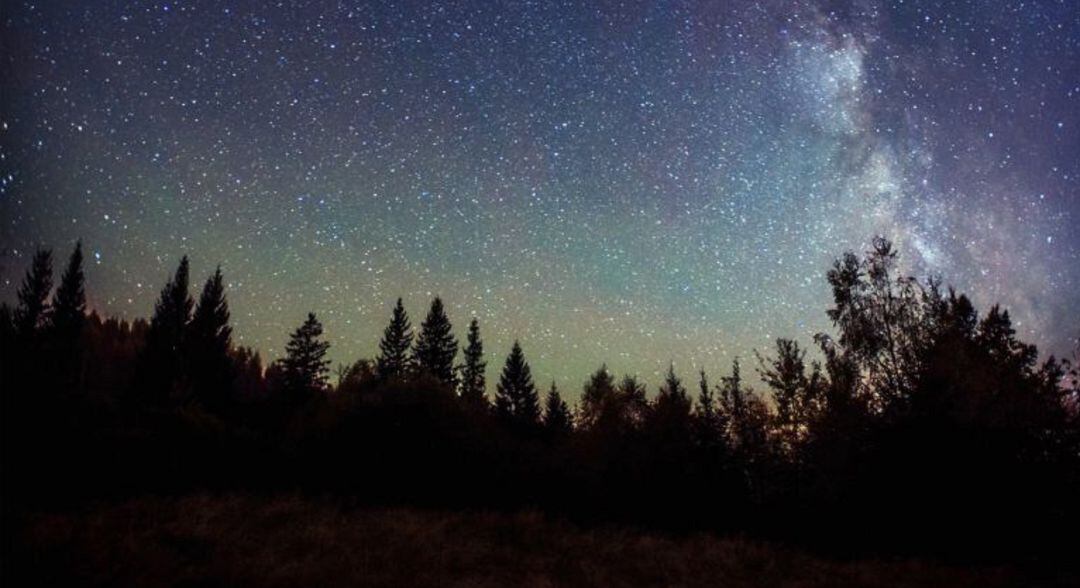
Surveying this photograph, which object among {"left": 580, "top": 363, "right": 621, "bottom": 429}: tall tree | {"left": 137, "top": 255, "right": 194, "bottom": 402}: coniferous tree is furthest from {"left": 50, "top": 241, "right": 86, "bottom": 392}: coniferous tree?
{"left": 580, "top": 363, "right": 621, "bottom": 429}: tall tree

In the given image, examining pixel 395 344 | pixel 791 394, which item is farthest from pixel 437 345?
pixel 791 394

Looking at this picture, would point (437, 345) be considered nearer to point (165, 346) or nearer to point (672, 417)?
point (165, 346)

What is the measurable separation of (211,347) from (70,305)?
46.7ft

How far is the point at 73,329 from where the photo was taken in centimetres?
5397

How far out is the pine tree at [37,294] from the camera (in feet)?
177

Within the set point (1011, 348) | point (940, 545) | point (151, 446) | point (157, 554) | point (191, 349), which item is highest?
point (191, 349)

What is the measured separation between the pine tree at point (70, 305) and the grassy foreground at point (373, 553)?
55854mm

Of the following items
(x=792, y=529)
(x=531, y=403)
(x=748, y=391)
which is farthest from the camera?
(x=531, y=403)

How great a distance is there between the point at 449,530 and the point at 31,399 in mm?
8806

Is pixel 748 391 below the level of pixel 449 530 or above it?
above

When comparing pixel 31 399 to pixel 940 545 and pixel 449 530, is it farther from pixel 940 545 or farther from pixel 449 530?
pixel 940 545

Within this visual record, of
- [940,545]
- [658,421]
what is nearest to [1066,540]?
[940,545]

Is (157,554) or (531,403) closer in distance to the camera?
(157,554)

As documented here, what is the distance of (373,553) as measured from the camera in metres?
9.51
